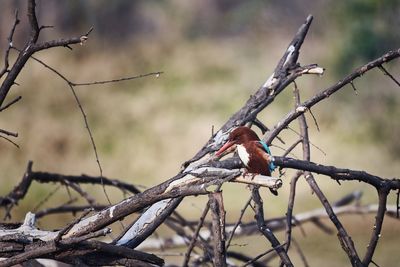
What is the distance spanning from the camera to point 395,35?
1188cm

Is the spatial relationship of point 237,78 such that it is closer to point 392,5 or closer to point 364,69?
point 392,5

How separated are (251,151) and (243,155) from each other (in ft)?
0.10

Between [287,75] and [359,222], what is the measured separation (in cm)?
727

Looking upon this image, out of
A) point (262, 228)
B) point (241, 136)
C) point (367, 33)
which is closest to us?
point (241, 136)

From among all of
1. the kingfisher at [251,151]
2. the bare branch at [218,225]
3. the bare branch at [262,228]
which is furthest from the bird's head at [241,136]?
the bare branch at [218,225]

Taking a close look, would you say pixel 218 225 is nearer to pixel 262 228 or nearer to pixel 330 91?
pixel 262 228

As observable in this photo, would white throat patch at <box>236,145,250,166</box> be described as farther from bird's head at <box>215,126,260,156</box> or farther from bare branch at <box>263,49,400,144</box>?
bare branch at <box>263,49,400,144</box>

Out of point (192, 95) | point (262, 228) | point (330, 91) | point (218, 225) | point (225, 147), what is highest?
point (192, 95)

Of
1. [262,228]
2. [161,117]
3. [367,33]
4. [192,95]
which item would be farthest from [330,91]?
[192,95]

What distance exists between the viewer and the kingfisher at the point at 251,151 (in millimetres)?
2632

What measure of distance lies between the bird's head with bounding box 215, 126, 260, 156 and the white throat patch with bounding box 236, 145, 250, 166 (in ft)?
0.11

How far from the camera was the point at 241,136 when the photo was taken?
2.80 m

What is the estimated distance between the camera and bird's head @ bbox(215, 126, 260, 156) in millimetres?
2777

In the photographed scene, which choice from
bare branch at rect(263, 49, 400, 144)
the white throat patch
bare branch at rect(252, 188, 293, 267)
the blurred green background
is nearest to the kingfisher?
the white throat patch
